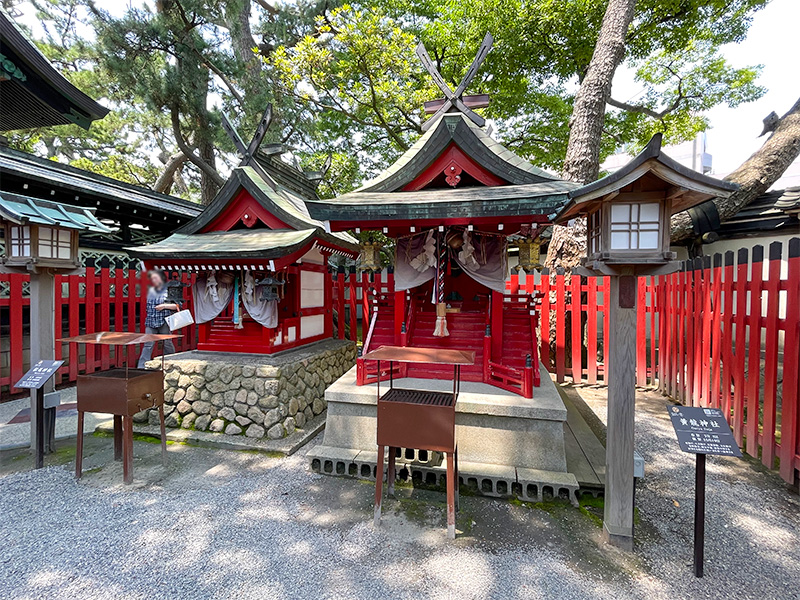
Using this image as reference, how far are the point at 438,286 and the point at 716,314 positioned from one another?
4129 millimetres

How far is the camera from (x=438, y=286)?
5609 millimetres

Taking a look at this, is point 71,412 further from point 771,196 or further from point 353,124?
point 771,196

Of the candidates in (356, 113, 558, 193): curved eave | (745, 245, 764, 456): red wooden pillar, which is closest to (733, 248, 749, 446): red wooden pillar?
(745, 245, 764, 456): red wooden pillar

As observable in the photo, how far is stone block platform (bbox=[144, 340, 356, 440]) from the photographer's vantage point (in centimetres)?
568

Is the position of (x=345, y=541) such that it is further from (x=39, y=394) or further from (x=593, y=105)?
(x=593, y=105)

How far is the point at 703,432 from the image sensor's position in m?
3.03

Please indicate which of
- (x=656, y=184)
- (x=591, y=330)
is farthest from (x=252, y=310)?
(x=591, y=330)

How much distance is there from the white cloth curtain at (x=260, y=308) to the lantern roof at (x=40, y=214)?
7.19 feet

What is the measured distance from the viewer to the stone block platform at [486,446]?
411 cm

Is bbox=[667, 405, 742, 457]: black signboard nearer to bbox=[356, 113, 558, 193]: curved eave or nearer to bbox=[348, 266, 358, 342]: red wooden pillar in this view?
bbox=[356, 113, 558, 193]: curved eave

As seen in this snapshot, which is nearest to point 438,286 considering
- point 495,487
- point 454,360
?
point 454,360

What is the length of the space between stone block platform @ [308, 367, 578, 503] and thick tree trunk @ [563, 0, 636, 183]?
6.28 metres

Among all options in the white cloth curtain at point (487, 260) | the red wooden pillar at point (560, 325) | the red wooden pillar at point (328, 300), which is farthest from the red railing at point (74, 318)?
the red wooden pillar at point (560, 325)

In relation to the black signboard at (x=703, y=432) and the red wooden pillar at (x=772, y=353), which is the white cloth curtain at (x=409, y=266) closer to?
the black signboard at (x=703, y=432)
